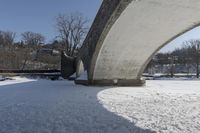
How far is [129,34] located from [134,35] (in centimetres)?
39

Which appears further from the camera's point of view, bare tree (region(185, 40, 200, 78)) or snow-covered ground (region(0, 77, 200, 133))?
bare tree (region(185, 40, 200, 78))

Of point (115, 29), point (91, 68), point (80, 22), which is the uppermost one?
point (80, 22)

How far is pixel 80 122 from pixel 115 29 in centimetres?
756

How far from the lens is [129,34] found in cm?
1503

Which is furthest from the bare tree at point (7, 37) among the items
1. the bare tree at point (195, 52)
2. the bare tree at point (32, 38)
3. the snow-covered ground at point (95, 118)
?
the snow-covered ground at point (95, 118)

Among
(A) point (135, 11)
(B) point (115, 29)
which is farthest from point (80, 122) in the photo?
(B) point (115, 29)

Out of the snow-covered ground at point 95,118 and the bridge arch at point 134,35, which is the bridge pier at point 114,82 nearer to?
the bridge arch at point 134,35

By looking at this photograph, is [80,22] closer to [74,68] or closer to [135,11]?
[74,68]

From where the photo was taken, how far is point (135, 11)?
11594mm

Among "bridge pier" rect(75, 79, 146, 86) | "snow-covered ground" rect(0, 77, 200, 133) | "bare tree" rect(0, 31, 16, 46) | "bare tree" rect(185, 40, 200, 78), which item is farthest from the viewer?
"bare tree" rect(0, 31, 16, 46)

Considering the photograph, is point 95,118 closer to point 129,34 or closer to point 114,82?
point 129,34

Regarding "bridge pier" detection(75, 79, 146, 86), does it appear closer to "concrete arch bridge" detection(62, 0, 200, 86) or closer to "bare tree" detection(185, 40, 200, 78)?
"concrete arch bridge" detection(62, 0, 200, 86)

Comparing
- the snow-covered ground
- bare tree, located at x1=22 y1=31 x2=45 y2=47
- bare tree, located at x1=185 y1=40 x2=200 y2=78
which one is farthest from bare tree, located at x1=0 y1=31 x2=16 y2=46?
the snow-covered ground

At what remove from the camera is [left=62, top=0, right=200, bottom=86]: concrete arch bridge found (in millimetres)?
11203
